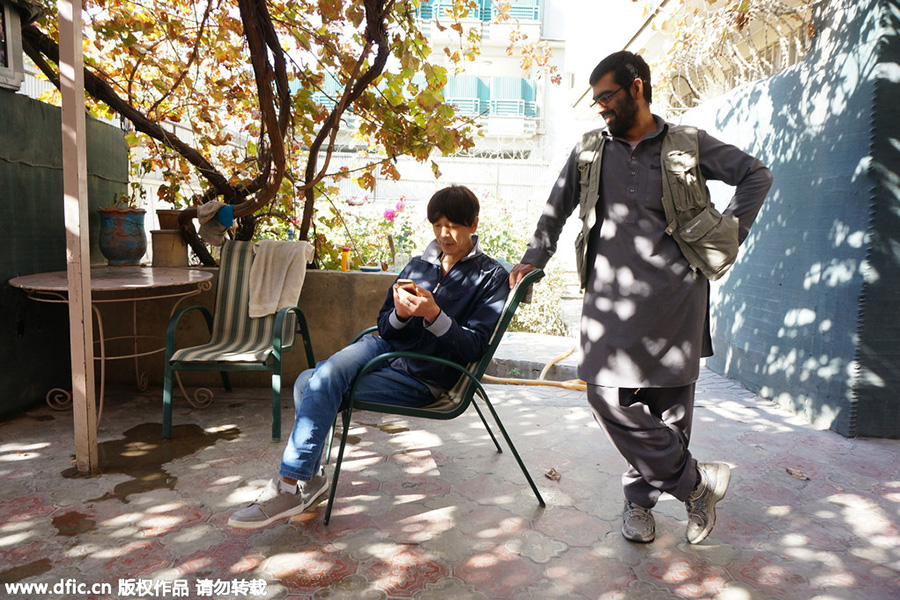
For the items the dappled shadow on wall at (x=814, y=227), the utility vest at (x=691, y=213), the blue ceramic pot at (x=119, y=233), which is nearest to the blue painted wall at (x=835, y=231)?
the dappled shadow on wall at (x=814, y=227)

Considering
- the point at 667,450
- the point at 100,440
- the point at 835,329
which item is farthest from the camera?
the point at 835,329

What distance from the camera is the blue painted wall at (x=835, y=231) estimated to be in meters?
3.35

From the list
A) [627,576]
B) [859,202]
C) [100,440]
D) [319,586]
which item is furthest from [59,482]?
[859,202]

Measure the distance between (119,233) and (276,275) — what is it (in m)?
1.08

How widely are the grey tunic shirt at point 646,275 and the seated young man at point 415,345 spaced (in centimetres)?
52

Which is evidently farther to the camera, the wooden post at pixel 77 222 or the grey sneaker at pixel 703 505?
the wooden post at pixel 77 222

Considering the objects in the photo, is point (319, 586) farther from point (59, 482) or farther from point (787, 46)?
point (787, 46)

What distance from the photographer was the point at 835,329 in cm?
362

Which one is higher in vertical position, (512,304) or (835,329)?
(512,304)

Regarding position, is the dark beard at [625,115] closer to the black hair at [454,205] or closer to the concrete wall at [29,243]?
the black hair at [454,205]

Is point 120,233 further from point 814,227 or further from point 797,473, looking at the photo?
point 814,227

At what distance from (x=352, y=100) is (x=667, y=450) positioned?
3.07 meters

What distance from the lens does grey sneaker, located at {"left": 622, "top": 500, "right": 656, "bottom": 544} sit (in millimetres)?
2318

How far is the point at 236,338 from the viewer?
385 centimetres
